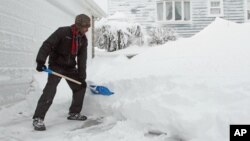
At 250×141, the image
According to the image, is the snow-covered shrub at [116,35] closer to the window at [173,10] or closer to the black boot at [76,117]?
the window at [173,10]

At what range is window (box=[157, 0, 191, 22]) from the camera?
1852cm

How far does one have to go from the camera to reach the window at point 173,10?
18516 millimetres

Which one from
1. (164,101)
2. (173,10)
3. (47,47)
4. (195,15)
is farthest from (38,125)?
(195,15)

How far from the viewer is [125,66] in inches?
247

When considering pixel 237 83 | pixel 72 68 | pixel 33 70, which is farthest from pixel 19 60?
pixel 237 83

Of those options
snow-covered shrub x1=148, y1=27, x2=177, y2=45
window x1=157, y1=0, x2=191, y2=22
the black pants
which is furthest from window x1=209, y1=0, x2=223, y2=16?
the black pants

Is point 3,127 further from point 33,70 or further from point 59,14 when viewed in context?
point 59,14

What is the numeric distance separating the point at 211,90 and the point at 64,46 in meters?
2.00

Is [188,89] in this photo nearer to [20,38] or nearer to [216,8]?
[20,38]

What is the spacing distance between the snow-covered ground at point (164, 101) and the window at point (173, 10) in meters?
12.0

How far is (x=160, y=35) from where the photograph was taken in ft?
54.9

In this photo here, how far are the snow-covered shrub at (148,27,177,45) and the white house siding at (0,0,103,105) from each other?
27.2 ft

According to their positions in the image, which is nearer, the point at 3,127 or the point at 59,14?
the point at 3,127

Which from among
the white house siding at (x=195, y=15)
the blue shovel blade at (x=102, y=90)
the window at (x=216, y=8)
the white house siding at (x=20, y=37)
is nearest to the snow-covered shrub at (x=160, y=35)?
the white house siding at (x=195, y=15)
